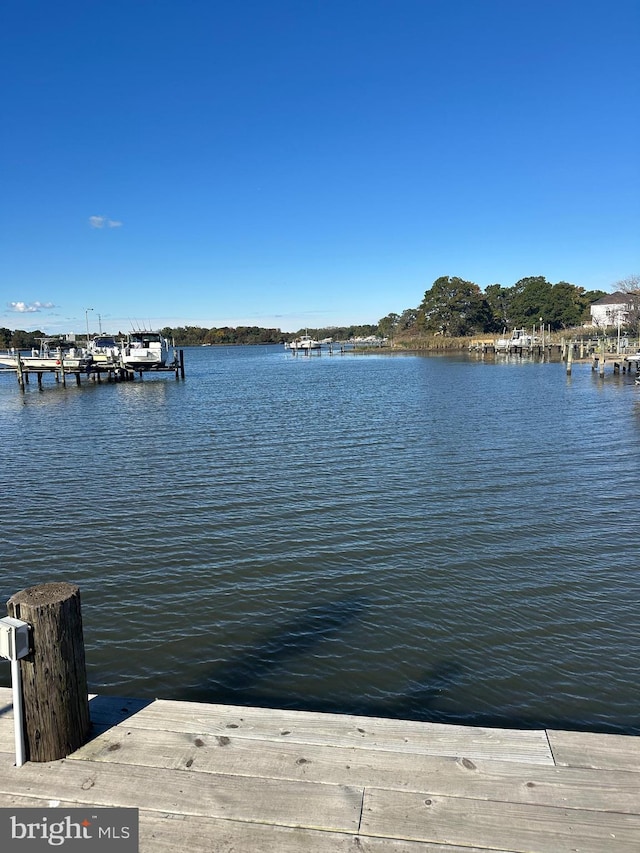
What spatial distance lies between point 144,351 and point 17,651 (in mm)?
53768

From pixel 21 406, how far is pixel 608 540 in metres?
33.7

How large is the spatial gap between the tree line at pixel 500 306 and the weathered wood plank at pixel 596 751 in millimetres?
128884

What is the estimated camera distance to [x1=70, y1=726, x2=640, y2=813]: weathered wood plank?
10.2 feet

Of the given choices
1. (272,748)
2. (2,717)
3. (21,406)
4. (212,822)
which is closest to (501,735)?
(272,748)

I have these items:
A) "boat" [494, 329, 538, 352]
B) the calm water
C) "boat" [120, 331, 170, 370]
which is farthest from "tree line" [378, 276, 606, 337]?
the calm water

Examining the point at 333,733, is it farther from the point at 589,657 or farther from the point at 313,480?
the point at 313,480

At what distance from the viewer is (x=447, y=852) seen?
108 inches

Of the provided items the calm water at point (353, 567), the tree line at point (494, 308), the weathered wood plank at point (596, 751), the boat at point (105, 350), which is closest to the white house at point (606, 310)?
the tree line at point (494, 308)

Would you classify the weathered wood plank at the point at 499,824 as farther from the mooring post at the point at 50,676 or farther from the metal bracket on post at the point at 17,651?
the metal bracket on post at the point at 17,651

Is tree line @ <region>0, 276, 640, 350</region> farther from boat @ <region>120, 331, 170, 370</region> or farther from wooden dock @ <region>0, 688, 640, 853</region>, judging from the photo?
wooden dock @ <region>0, 688, 640, 853</region>

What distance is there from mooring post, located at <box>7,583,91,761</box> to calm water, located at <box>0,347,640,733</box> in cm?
266

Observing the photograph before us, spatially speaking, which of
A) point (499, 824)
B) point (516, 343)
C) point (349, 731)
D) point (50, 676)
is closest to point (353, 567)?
point (349, 731)

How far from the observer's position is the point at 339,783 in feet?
10.5

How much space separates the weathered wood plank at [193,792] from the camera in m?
2.99
